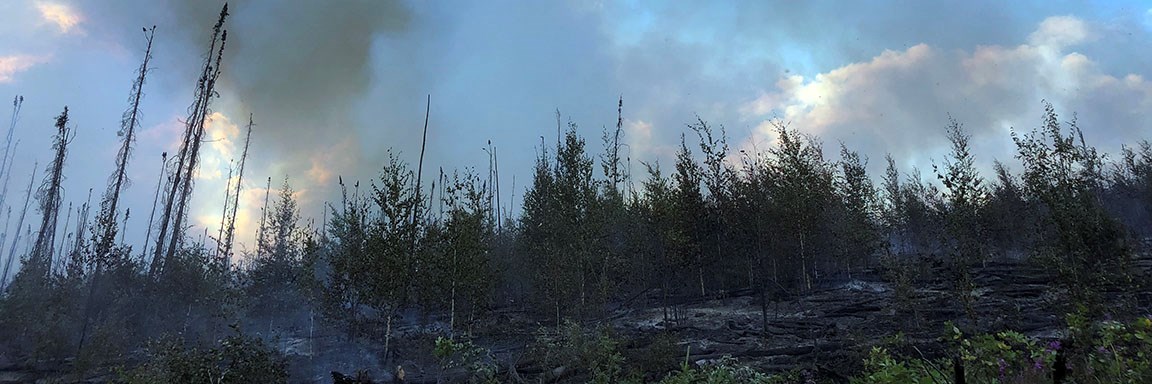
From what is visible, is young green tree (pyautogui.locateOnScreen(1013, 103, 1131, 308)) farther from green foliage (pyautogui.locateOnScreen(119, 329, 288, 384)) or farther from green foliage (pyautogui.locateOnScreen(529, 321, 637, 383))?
green foliage (pyautogui.locateOnScreen(119, 329, 288, 384))

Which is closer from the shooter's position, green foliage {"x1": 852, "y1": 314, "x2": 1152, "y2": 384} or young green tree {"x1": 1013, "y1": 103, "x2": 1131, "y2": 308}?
green foliage {"x1": 852, "y1": 314, "x2": 1152, "y2": 384}

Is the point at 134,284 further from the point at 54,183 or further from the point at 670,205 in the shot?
the point at 670,205

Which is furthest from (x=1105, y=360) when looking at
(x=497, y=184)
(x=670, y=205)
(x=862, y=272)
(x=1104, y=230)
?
(x=497, y=184)

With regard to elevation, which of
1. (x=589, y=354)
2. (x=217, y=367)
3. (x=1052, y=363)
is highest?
(x=1052, y=363)

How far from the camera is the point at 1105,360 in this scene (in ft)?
18.4

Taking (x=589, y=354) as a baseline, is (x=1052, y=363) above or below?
above

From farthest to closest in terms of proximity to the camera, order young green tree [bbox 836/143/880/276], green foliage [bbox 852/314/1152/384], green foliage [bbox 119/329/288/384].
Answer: young green tree [bbox 836/143/880/276], green foliage [bbox 119/329/288/384], green foliage [bbox 852/314/1152/384]

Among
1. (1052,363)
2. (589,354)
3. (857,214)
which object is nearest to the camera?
(1052,363)

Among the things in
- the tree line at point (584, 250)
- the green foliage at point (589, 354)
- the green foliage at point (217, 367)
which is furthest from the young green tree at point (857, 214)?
the green foliage at point (217, 367)

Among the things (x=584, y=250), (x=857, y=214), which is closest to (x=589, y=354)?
(x=584, y=250)

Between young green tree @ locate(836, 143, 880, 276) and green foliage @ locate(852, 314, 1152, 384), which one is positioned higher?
young green tree @ locate(836, 143, 880, 276)

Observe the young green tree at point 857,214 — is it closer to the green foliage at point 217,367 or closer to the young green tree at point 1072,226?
the young green tree at point 1072,226

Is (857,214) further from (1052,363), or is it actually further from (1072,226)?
(1052,363)

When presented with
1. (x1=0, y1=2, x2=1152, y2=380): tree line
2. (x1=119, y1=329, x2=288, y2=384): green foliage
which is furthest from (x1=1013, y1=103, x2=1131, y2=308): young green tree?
(x1=119, y1=329, x2=288, y2=384): green foliage
